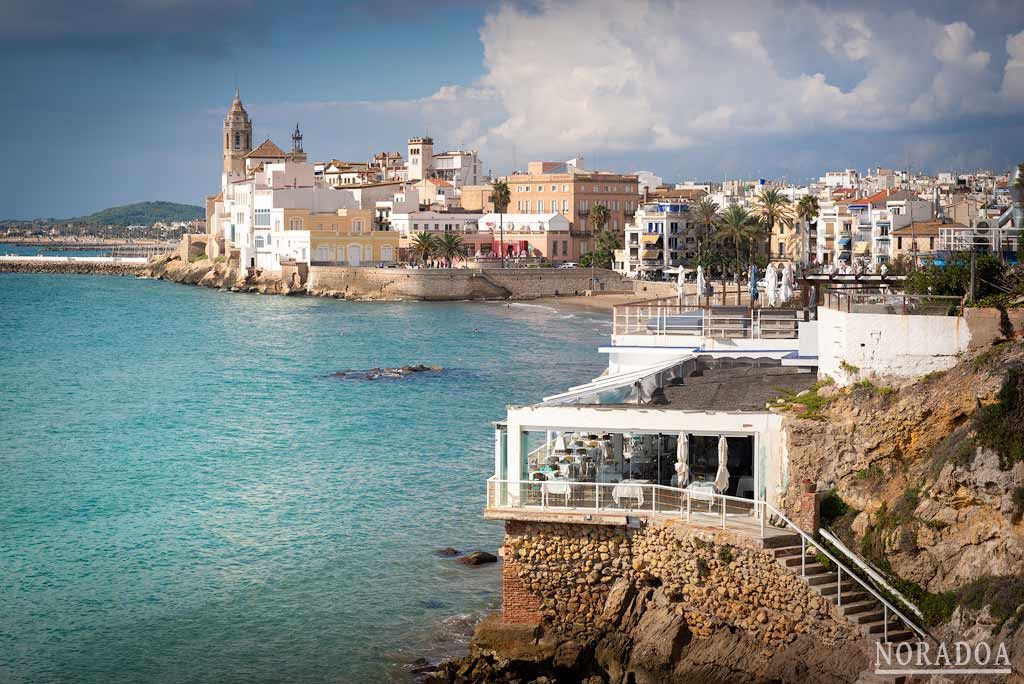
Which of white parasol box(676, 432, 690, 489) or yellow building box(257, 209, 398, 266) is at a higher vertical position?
yellow building box(257, 209, 398, 266)

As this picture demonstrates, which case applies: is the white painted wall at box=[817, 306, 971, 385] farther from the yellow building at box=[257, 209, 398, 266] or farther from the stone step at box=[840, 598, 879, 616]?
the yellow building at box=[257, 209, 398, 266]

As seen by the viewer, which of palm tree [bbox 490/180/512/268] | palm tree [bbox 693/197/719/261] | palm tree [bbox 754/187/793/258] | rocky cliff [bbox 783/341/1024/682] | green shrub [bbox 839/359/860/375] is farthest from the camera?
palm tree [bbox 490/180/512/268]

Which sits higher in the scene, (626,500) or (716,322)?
(716,322)

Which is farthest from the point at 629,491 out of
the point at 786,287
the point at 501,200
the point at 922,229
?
the point at 501,200

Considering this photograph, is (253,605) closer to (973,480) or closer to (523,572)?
(523,572)

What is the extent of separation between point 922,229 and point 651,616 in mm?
59439

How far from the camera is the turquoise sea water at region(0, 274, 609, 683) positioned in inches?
689

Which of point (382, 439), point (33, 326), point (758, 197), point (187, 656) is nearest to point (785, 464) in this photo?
point (187, 656)

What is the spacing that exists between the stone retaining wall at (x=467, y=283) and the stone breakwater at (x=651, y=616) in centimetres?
7299

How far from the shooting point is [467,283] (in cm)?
8875

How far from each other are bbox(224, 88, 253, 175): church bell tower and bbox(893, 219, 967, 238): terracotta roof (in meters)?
76.0

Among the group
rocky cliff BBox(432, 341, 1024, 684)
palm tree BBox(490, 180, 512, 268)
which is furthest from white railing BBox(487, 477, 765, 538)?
palm tree BBox(490, 180, 512, 268)

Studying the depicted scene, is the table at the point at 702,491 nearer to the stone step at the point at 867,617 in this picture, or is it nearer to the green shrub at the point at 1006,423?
the stone step at the point at 867,617

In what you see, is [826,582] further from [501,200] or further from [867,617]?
[501,200]
